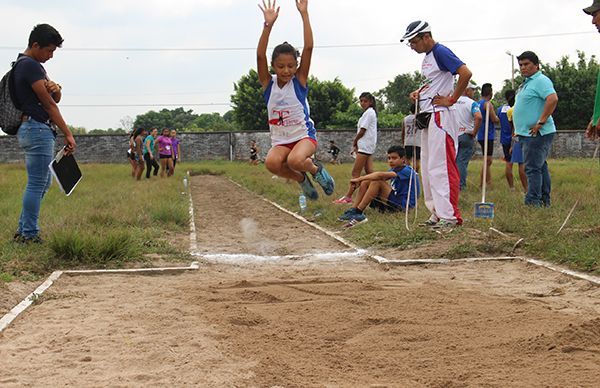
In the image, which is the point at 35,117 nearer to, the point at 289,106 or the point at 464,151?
the point at 289,106

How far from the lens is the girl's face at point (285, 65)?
677 centimetres

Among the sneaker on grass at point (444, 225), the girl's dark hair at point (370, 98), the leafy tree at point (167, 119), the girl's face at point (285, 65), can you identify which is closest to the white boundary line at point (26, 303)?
the girl's face at point (285, 65)

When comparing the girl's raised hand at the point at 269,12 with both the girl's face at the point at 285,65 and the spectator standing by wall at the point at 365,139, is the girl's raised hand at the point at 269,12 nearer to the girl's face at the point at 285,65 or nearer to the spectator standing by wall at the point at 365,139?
the girl's face at the point at 285,65

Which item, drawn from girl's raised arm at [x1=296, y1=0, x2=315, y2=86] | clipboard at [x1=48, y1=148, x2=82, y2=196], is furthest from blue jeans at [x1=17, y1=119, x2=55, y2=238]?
girl's raised arm at [x1=296, y1=0, x2=315, y2=86]

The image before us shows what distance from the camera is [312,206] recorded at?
34.7ft

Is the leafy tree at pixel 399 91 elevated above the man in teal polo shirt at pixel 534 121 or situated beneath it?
elevated above

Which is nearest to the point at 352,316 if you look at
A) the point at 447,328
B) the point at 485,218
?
the point at 447,328

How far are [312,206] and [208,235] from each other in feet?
8.61

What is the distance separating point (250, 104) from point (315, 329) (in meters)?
51.9

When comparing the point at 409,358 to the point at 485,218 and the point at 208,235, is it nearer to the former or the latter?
the point at 485,218

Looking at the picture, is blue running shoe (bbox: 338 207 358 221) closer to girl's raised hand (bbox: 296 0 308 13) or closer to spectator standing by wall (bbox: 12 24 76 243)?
girl's raised hand (bbox: 296 0 308 13)

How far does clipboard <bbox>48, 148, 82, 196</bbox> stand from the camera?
6.20 metres

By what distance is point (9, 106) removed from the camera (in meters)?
6.18

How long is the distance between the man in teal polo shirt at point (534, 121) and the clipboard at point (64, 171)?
5563 millimetres
